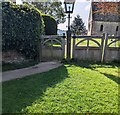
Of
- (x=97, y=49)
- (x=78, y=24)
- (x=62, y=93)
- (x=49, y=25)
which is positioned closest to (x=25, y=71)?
(x=62, y=93)

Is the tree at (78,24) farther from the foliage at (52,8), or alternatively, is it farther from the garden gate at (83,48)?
the garden gate at (83,48)

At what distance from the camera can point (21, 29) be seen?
6.34 meters

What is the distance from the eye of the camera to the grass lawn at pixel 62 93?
3180 millimetres

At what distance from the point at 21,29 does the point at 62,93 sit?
11.0ft

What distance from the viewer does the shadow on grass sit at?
10.5ft

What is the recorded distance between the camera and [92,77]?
5.05 meters

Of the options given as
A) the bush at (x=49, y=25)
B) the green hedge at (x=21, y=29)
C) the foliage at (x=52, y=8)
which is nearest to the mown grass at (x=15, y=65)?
the green hedge at (x=21, y=29)

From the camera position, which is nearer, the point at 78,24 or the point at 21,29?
the point at 21,29

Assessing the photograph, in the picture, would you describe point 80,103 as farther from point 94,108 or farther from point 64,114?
point 64,114

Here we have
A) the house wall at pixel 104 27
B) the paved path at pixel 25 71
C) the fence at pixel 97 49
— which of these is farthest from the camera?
the house wall at pixel 104 27

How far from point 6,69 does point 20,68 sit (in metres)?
0.47

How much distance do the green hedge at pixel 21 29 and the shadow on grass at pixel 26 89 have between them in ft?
5.76

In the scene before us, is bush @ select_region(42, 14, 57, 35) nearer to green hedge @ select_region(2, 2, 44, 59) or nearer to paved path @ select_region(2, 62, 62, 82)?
green hedge @ select_region(2, 2, 44, 59)

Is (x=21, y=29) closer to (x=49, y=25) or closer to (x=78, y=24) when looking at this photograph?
(x=49, y=25)
